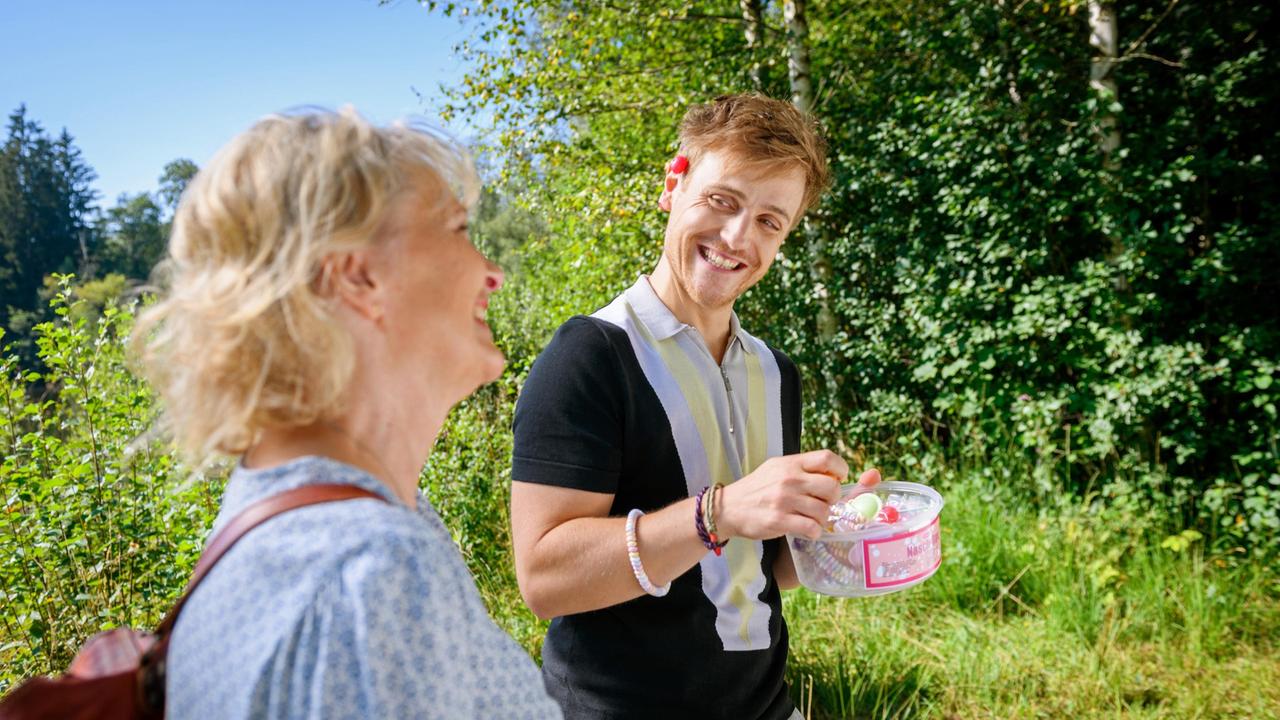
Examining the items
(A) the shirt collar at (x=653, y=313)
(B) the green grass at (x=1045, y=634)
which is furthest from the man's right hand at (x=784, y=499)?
(B) the green grass at (x=1045, y=634)

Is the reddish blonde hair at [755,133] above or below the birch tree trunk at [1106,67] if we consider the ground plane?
below

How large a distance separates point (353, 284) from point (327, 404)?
13 cm

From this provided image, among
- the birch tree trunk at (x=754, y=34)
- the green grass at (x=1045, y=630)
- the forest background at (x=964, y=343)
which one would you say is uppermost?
the birch tree trunk at (x=754, y=34)

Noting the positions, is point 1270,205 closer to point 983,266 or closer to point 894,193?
point 983,266

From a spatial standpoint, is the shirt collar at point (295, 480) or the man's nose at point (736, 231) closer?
the shirt collar at point (295, 480)

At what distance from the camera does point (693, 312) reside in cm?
178

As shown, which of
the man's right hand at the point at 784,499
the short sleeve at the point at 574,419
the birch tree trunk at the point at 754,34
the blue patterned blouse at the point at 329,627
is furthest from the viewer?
Result: the birch tree trunk at the point at 754,34

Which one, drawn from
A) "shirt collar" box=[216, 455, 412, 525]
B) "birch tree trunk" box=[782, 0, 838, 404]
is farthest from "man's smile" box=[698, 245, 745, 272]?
"birch tree trunk" box=[782, 0, 838, 404]

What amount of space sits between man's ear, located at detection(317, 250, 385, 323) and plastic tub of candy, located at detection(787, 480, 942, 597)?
3.28ft

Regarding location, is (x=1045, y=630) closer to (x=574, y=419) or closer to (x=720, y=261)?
(x=720, y=261)

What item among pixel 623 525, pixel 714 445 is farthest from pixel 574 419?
pixel 714 445

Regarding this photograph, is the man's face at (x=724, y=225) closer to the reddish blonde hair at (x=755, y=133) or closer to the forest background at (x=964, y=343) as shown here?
the reddish blonde hair at (x=755, y=133)

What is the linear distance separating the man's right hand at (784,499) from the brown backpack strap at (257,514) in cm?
72

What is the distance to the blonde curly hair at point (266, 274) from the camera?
0.79 m
